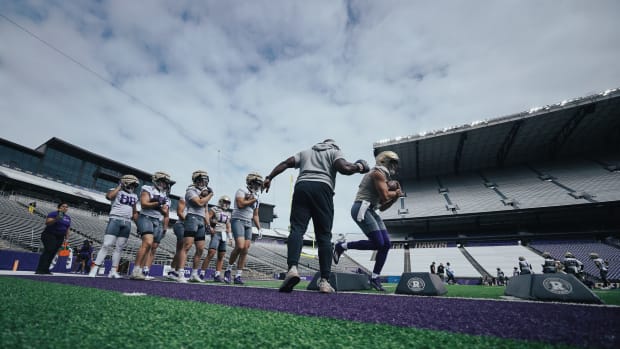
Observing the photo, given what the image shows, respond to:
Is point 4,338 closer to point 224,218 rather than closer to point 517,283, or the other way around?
point 517,283

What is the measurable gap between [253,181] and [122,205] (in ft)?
7.83

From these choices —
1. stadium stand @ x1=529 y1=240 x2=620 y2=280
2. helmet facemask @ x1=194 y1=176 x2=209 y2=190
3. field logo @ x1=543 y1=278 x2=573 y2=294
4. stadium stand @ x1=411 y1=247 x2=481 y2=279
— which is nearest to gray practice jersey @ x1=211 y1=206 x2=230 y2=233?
helmet facemask @ x1=194 y1=176 x2=209 y2=190

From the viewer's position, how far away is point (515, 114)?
24344 mm

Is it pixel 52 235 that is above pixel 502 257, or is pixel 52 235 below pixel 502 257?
below

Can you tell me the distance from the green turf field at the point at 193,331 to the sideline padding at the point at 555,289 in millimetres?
2295

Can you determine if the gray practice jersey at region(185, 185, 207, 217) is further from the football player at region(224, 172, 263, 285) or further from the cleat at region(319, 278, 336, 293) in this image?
the cleat at region(319, 278, 336, 293)

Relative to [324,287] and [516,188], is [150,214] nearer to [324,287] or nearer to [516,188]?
[324,287]

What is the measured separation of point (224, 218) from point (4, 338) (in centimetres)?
629

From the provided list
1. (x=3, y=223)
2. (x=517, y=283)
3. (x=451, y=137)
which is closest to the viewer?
(x=517, y=283)

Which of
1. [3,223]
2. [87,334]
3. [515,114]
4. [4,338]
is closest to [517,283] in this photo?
[87,334]

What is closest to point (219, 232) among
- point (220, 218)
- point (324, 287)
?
point (220, 218)

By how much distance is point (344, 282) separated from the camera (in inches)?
161

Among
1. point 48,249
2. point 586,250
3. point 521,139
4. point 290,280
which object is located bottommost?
point 48,249

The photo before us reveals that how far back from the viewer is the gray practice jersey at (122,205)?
16.7 ft
